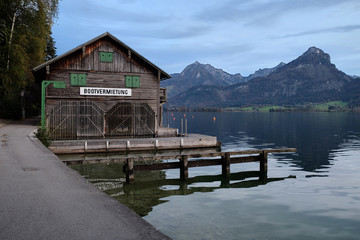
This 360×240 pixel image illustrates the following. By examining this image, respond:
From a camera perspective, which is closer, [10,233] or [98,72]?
[10,233]

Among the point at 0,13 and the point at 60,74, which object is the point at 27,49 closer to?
the point at 0,13

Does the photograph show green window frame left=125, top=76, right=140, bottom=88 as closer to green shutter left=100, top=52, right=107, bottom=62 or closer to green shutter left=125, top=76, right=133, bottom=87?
green shutter left=125, top=76, right=133, bottom=87

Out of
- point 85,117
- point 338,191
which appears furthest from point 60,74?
point 338,191

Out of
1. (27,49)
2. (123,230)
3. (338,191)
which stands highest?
(27,49)

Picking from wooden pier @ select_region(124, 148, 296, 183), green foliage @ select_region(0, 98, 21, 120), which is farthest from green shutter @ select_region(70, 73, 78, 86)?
green foliage @ select_region(0, 98, 21, 120)

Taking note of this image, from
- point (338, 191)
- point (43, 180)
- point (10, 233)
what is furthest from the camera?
point (338, 191)

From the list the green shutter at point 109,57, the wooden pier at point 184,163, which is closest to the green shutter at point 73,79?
the green shutter at point 109,57

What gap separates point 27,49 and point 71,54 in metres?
16.9

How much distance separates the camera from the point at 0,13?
39.3 metres

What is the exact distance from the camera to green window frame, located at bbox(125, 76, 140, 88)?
31781 millimetres

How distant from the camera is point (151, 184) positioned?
18422mm

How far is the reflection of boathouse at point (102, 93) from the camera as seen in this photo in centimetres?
2989

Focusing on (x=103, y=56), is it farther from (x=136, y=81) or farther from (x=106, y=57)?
(x=136, y=81)

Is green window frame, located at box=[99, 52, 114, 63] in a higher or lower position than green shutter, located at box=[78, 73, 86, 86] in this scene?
higher
